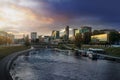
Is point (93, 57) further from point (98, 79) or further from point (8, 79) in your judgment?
point (8, 79)

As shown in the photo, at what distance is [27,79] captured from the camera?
172ft

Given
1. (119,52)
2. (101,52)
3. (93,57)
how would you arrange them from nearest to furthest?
(93,57), (119,52), (101,52)

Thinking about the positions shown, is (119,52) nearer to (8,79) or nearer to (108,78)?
(108,78)

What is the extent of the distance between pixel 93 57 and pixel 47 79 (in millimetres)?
58761

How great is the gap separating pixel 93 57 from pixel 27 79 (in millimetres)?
60603

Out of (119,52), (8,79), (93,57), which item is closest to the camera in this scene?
(8,79)

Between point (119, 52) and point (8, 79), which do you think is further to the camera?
point (119, 52)

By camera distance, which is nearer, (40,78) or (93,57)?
(40,78)

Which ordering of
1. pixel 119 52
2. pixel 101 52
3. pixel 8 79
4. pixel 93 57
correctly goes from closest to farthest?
pixel 8 79
pixel 93 57
pixel 119 52
pixel 101 52

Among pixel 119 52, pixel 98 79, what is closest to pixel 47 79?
pixel 98 79

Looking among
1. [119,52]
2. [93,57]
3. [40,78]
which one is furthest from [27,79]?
[119,52]

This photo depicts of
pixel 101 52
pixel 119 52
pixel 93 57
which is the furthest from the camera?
pixel 101 52

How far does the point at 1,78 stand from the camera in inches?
1725

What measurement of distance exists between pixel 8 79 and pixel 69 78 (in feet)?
50.4
